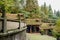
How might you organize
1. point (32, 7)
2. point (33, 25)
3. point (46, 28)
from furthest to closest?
1. point (32, 7)
2. point (33, 25)
3. point (46, 28)

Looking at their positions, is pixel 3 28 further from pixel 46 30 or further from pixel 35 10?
pixel 35 10

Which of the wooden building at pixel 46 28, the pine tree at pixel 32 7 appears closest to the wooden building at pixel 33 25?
the wooden building at pixel 46 28

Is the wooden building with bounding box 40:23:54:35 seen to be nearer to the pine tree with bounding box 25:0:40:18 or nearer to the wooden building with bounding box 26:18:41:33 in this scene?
the wooden building with bounding box 26:18:41:33

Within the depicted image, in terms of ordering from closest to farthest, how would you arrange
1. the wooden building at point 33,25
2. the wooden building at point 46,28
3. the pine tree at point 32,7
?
the wooden building at point 46,28 → the wooden building at point 33,25 → the pine tree at point 32,7

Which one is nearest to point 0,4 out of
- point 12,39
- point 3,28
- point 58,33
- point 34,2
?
point 3,28

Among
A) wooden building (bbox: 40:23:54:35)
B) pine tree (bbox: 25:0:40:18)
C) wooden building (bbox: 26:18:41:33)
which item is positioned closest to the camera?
wooden building (bbox: 40:23:54:35)

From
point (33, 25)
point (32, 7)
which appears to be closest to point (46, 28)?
point (33, 25)

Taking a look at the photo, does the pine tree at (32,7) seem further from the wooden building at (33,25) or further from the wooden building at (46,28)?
the wooden building at (46,28)

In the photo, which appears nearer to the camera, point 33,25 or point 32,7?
point 33,25

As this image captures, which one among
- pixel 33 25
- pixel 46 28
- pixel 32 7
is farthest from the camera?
pixel 32 7

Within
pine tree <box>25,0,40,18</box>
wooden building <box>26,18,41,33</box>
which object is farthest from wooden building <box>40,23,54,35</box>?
pine tree <box>25,0,40,18</box>

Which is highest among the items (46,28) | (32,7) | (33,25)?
(32,7)

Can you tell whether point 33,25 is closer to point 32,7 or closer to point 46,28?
point 46,28

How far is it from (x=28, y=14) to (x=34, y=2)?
3.26 meters
